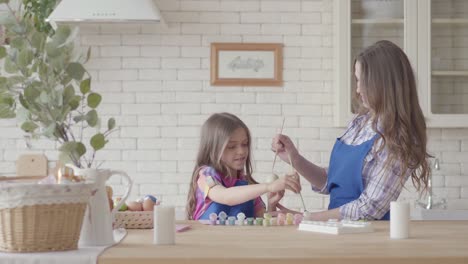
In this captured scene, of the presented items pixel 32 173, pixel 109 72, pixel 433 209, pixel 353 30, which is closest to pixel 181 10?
pixel 109 72

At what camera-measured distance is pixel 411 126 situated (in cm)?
292

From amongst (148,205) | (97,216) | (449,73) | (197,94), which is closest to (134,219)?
(148,205)

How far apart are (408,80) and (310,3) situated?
172 cm

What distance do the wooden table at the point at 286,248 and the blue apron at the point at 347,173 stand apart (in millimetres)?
579

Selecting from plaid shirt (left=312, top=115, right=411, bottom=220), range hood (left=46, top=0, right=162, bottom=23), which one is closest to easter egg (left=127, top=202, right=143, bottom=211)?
plaid shirt (left=312, top=115, right=411, bottom=220)

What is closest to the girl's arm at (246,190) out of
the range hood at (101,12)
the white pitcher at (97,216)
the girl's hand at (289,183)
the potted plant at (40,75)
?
the girl's hand at (289,183)

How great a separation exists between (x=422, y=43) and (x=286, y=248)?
9.04 feet

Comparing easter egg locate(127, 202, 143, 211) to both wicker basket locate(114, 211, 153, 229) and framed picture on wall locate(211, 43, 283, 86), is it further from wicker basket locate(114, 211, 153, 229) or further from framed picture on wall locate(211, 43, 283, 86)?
framed picture on wall locate(211, 43, 283, 86)

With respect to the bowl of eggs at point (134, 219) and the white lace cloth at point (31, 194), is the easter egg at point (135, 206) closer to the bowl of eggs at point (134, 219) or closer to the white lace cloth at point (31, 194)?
the bowl of eggs at point (134, 219)

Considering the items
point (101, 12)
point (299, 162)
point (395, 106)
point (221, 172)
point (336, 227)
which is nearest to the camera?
point (336, 227)

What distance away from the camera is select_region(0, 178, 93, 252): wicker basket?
1.77 metres

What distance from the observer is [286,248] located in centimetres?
186

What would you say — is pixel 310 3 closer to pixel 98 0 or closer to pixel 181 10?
pixel 181 10

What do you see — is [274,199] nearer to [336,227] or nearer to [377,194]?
[377,194]
